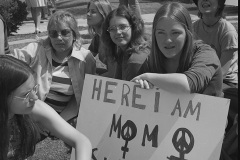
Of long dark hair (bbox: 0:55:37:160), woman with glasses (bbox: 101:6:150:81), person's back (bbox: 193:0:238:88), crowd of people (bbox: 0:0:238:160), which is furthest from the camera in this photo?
person's back (bbox: 193:0:238:88)

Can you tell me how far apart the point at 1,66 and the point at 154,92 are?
0.96 meters

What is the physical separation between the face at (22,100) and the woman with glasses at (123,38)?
3.47ft

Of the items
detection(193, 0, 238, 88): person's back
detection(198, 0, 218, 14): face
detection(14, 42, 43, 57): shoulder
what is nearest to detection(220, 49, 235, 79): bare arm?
detection(193, 0, 238, 88): person's back

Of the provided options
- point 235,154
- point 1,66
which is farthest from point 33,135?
point 235,154

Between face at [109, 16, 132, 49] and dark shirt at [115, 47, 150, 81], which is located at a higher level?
face at [109, 16, 132, 49]

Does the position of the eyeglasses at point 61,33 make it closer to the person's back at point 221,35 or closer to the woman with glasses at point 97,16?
the woman with glasses at point 97,16

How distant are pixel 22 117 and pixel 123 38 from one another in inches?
48.5

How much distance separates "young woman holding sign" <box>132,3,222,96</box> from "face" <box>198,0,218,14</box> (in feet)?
3.90

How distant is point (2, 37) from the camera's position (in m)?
3.67

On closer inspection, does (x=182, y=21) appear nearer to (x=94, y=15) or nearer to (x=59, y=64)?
(x=59, y=64)

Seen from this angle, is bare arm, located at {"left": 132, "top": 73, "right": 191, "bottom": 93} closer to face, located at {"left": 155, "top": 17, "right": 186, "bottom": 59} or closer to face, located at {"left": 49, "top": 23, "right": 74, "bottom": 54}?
face, located at {"left": 155, "top": 17, "right": 186, "bottom": 59}

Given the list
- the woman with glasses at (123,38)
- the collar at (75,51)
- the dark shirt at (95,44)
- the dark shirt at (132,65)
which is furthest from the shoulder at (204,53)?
the dark shirt at (95,44)

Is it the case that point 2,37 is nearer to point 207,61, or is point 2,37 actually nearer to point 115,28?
point 115,28

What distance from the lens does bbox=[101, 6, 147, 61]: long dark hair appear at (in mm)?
3107
